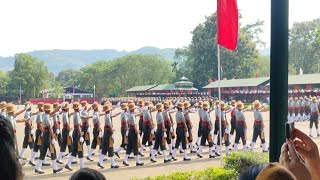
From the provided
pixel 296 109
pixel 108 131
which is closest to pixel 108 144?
pixel 108 131

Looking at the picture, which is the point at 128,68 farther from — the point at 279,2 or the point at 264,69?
the point at 279,2

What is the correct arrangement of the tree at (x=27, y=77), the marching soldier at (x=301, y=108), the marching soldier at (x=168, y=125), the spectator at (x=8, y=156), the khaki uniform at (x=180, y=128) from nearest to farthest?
the spectator at (x=8, y=156), the khaki uniform at (x=180, y=128), the marching soldier at (x=168, y=125), the marching soldier at (x=301, y=108), the tree at (x=27, y=77)

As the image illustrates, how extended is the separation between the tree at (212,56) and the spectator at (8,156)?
46.8 metres

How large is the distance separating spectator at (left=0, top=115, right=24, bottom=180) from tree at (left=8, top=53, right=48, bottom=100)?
43.4 metres

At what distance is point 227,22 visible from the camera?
6.86m

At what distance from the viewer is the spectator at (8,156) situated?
120cm

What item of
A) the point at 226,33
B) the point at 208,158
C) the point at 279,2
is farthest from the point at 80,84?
the point at 279,2

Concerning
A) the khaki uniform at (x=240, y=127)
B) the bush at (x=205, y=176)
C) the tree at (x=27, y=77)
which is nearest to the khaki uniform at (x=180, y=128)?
the khaki uniform at (x=240, y=127)

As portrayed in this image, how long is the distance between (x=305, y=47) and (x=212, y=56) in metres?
13.5

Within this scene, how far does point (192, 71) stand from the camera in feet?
166

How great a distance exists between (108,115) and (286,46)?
313 inches

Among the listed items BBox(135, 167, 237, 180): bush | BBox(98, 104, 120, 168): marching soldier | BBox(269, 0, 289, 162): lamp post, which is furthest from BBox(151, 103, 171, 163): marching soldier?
BBox(269, 0, 289, 162): lamp post

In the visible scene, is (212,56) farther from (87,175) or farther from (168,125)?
(87,175)

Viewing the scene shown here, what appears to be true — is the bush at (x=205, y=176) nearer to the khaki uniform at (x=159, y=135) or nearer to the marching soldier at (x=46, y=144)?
the marching soldier at (x=46, y=144)
